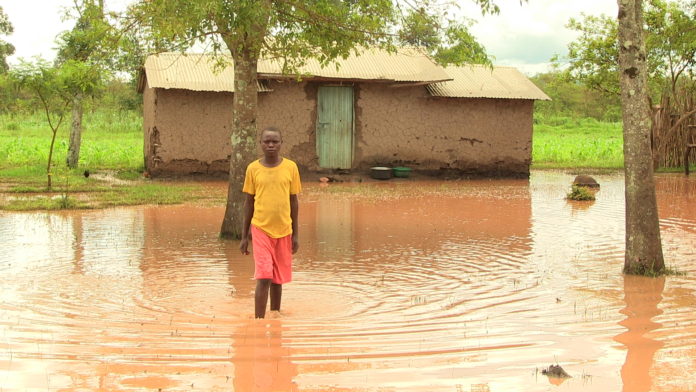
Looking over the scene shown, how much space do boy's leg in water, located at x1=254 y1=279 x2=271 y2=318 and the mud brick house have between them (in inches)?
510

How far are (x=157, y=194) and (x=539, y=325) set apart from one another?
1075cm

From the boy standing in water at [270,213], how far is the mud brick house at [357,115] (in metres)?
12.7

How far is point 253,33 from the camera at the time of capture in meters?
9.87

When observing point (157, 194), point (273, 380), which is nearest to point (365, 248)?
point (273, 380)

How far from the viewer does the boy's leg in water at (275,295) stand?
6.49m

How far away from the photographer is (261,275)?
6.21 meters

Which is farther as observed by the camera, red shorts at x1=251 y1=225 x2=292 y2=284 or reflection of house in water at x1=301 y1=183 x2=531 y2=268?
reflection of house in water at x1=301 y1=183 x2=531 y2=268

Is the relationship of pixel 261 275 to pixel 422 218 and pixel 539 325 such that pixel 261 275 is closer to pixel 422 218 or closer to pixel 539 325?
pixel 539 325

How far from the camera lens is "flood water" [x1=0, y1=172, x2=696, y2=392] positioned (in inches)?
191

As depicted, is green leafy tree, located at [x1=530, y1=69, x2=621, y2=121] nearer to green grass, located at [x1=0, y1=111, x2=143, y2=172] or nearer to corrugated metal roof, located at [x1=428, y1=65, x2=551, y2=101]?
green grass, located at [x1=0, y1=111, x2=143, y2=172]

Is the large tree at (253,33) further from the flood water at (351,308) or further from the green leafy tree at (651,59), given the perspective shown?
the green leafy tree at (651,59)

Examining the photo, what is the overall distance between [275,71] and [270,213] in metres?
13.7

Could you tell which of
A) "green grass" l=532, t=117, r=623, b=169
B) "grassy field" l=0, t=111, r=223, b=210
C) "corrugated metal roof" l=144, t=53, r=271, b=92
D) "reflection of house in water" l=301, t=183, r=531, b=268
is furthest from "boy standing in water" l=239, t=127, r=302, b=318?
"green grass" l=532, t=117, r=623, b=169

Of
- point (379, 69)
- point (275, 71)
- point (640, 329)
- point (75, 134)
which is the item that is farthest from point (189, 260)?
point (75, 134)
